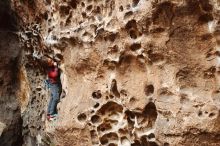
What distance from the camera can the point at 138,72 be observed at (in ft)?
11.1

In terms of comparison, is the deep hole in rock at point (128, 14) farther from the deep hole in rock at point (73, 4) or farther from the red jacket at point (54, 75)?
the red jacket at point (54, 75)

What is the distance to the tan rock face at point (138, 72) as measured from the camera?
10.0ft

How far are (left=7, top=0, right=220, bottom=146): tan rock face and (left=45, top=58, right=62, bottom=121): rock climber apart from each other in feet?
0.66

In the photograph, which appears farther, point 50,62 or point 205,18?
point 50,62

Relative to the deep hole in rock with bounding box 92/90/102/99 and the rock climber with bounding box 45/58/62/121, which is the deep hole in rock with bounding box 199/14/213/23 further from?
the rock climber with bounding box 45/58/62/121

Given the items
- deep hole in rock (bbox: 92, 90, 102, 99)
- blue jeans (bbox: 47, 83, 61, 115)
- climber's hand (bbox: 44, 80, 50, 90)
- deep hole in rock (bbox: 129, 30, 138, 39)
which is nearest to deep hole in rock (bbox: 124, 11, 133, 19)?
deep hole in rock (bbox: 129, 30, 138, 39)

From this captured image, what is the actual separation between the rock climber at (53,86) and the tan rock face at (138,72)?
7.9 inches

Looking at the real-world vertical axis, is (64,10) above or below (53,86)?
above

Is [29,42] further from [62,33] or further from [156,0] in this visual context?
[156,0]

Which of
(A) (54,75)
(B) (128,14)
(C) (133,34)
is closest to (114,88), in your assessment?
(C) (133,34)

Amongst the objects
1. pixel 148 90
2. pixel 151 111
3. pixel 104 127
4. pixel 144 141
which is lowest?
pixel 144 141

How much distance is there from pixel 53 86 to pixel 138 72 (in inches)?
47.0

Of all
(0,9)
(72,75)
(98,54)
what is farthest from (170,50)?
(0,9)

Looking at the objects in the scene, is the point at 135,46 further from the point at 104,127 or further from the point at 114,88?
the point at 104,127
